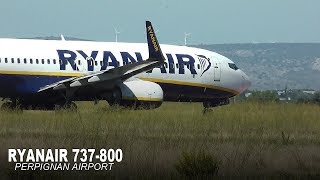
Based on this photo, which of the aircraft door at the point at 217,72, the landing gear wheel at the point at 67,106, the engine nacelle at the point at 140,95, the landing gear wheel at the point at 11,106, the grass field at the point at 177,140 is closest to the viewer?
the grass field at the point at 177,140

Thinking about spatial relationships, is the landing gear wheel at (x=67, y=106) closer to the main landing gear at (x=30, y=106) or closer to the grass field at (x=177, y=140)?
the main landing gear at (x=30, y=106)

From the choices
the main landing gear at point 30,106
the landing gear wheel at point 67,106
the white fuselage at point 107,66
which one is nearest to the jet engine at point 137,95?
the white fuselage at point 107,66

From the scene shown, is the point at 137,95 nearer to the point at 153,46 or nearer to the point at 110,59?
the point at 153,46

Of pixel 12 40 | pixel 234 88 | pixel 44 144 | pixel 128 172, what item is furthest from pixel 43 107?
pixel 128 172

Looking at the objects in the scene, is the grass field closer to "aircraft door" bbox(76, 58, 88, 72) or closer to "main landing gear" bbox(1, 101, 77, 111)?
"main landing gear" bbox(1, 101, 77, 111)

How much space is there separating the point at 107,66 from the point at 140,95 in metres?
2.80

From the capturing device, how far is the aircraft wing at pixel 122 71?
116 ft

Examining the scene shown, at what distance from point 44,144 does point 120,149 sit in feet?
6.06

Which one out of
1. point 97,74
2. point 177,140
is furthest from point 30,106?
point 177,140

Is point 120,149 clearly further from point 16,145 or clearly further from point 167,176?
point 167,176

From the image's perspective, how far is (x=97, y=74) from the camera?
1390 inches

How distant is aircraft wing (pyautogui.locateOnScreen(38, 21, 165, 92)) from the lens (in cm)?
3544

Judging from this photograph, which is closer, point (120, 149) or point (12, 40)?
point (120, 149)

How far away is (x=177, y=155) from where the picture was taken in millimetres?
17531
